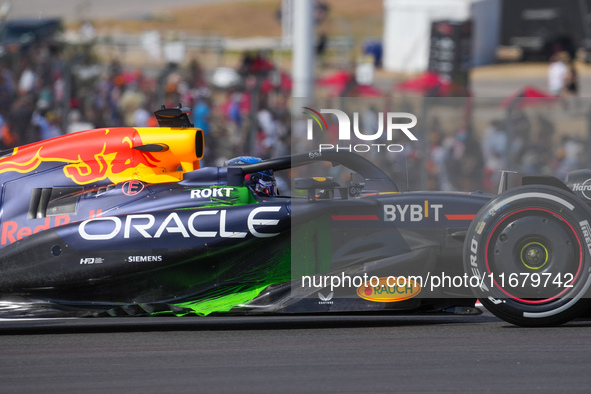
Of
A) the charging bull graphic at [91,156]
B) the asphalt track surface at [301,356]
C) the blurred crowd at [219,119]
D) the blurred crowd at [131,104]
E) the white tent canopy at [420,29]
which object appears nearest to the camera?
the asphalt track surface at [301,356]

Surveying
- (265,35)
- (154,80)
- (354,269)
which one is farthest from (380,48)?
(354,269)

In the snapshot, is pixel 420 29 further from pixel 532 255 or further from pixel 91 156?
pixel 532 255

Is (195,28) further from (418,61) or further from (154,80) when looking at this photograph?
(154,80)

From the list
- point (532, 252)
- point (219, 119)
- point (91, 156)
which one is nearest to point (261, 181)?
point (91, 156)

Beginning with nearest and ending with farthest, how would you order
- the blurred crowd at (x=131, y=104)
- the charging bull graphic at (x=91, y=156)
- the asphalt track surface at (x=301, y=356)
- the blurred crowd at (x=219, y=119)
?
the asphalt track surface at (x=301, y=356), the charging bull graphic at (x=91, y=156), the blurred crowd at (x=219, y=119), the blurred crowd at (x=131, y=104)

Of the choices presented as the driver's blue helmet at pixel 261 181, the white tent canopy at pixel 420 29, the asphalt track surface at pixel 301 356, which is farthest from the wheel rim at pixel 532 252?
the white tent canopy at pixel 420 29

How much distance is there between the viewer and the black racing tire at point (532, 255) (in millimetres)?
5211

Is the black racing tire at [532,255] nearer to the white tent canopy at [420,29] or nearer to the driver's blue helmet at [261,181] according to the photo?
the driver's blue helmet at [261,181]

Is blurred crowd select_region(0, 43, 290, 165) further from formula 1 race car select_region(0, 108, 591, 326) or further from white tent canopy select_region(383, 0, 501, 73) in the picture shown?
A: white tent canopy select_region(383, 0, 501, 73)

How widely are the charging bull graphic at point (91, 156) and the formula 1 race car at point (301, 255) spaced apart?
353 millimetres

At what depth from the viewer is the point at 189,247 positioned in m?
5.46

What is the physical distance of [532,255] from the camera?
5258 millimetres

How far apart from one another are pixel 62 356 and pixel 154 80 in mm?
8160

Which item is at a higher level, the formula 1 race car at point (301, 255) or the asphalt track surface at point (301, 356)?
the formula 1 race car at point (301, 255)
